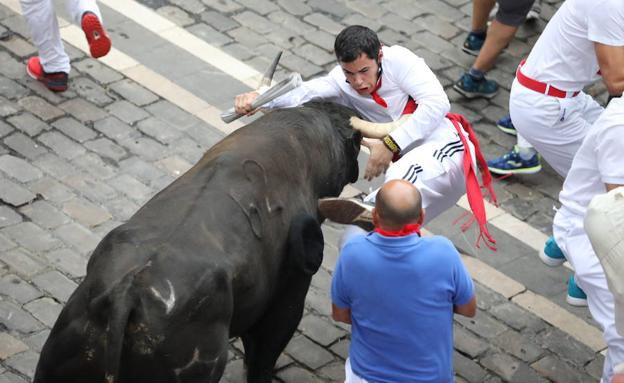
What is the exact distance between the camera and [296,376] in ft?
20.9

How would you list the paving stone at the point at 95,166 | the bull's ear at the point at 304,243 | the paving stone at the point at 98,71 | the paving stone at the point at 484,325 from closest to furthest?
the bull's ear at the point at 304,243 < the paving stone at the point at 484,325 < the paving stone at the point at 95,166 < the paving stone at the point at 98,71

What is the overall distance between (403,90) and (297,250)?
151 cm

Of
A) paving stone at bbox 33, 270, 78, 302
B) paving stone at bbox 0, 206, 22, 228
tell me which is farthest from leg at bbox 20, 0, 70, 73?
paving stone at bbox 33, 270, 78, 302

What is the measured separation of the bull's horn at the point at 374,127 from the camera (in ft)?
20.7

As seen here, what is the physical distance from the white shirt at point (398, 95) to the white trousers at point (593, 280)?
959 millimetres

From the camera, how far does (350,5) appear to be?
10.4 meters

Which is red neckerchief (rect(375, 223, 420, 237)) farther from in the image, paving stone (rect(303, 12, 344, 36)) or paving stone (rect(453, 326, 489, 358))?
paving stone (rect(303, 12, 344, 36))

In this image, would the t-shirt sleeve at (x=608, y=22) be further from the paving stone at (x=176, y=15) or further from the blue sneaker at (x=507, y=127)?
the paving stone at (x=176, y=15)

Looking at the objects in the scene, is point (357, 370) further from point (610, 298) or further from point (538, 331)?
point (538, 331)

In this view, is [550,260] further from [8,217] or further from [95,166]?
[8,217]

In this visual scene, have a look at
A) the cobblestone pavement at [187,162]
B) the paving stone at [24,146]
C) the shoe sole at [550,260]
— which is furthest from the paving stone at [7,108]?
the shoe sole at [550,260]

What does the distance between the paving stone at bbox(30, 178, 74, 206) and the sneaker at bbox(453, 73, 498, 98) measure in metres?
3.45

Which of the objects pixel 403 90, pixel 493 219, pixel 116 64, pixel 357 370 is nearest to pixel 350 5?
pixel 116 64

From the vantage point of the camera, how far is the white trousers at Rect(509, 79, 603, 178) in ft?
25.0
